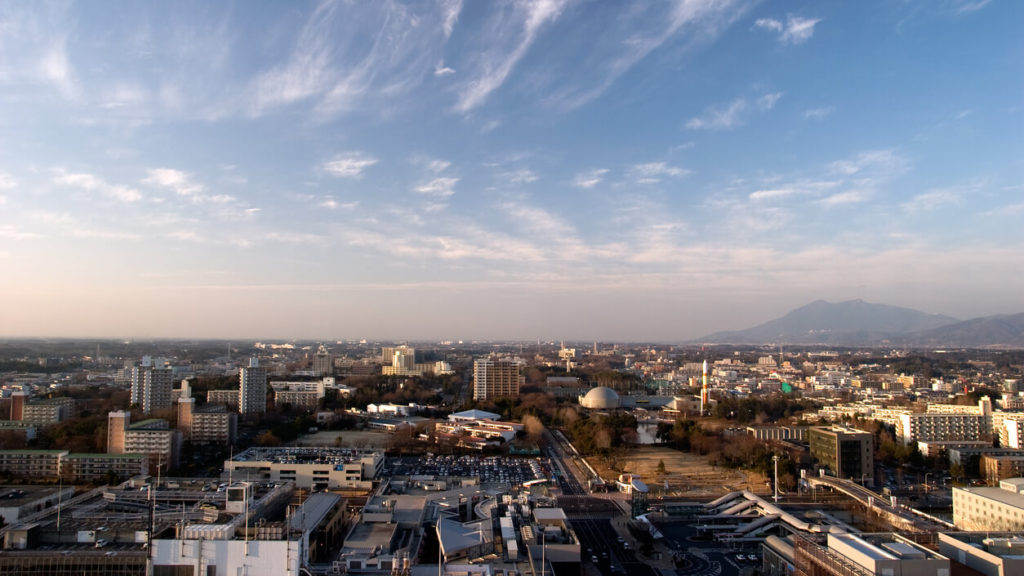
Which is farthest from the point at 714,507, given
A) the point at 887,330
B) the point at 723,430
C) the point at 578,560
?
the point at 887,330

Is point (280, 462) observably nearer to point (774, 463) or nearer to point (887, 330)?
point (774, 463)

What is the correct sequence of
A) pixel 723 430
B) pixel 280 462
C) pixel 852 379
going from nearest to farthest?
1. pixel 280 462
2. pixel 723 430
3. pixel 852 379

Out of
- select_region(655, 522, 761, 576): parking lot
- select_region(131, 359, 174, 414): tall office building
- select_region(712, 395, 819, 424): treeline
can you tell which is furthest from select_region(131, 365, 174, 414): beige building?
select_region(712, 395, 819, 424): treeline

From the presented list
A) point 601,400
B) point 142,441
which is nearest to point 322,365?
point 601,400

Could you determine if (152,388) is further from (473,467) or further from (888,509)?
(888,509)

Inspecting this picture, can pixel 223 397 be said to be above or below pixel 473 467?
above
